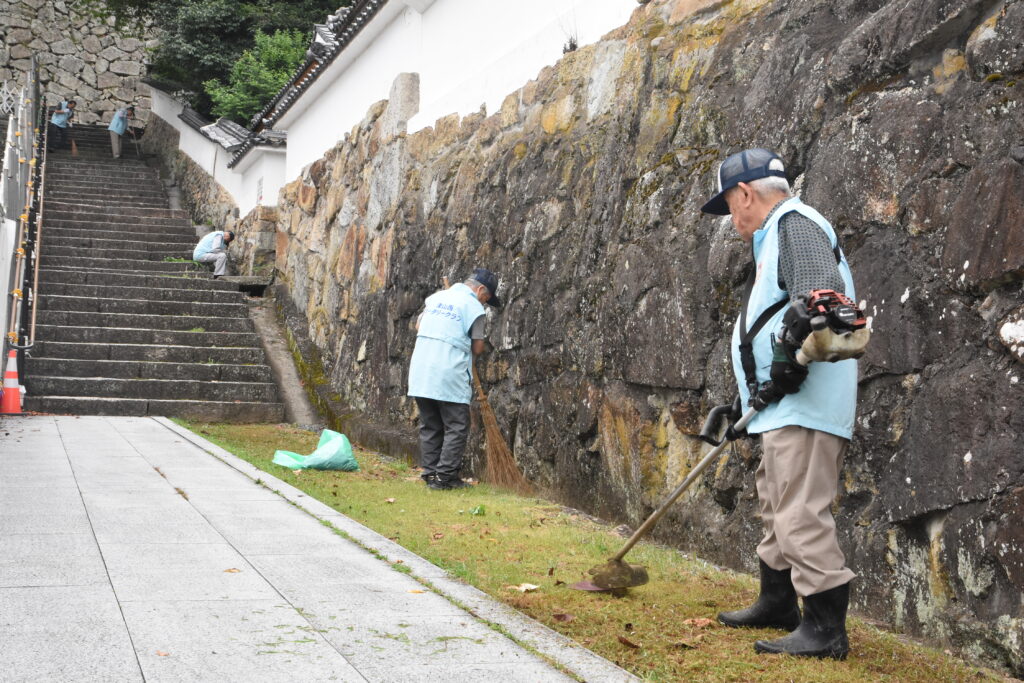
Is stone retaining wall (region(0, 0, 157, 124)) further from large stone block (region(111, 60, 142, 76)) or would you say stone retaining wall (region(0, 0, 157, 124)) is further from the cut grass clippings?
the cut grass clippings

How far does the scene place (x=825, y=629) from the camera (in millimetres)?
3258

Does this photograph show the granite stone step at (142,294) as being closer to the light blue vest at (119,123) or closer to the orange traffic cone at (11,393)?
the orange traffic cone at (11,393)

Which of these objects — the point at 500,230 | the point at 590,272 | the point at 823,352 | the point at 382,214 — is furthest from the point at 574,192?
the point at 382,214

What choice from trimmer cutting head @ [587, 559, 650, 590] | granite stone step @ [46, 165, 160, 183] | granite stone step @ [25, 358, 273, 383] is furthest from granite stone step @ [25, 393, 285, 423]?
granite stone step @ [46, 165, 160, 183]

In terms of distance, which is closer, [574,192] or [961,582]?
[961,582]

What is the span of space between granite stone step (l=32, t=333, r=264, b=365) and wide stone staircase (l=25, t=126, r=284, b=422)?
0.5 inches

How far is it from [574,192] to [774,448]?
160 inches

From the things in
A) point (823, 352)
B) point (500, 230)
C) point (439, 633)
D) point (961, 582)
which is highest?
point (500, 230)

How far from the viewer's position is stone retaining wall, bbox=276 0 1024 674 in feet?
11.3

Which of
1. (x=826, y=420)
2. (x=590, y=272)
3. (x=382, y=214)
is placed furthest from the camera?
(x=382, y=214)

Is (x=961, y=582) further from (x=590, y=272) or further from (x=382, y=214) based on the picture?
(x=382, y=214)

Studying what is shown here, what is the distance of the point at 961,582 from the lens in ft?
11.2

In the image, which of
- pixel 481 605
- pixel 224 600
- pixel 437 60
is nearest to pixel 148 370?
pixel 437 60

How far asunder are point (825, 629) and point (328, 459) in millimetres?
5511
